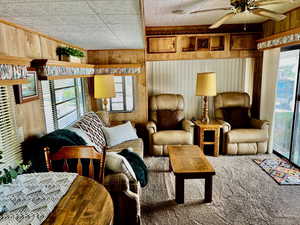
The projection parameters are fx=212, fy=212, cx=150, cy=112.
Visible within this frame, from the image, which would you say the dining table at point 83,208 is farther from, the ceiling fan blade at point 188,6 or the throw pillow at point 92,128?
the ceiling fan blade at point 188,6

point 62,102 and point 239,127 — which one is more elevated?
point 62,102

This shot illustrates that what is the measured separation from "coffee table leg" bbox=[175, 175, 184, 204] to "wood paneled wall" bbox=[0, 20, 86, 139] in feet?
5.56

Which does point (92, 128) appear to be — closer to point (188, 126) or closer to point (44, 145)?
point (44, 145)

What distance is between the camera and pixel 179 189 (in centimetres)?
252

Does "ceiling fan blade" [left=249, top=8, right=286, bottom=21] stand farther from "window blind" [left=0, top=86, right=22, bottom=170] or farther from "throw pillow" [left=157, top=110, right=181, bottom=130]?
"window blind" [left=0, top=86, right=22, bottom=170]

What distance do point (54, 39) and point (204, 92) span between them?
2667 millimetres

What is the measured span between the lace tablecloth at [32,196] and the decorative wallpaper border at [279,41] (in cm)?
352

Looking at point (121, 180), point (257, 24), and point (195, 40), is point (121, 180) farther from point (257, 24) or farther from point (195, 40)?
point (257, 24)

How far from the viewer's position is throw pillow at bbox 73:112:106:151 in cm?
293

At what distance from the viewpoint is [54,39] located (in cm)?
282

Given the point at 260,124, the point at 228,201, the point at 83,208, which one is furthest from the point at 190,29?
the point at 83,208

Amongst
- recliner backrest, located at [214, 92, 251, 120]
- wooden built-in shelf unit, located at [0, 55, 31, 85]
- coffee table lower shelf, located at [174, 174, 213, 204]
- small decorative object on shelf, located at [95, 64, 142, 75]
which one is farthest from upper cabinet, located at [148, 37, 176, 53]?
wooden built-in shelf unit, located at [0, 55, 31, 85]

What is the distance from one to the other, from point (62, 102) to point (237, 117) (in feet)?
10.8

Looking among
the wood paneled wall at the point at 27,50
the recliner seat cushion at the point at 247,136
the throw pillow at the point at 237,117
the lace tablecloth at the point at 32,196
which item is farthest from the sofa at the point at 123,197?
the throw pillow at the point at 237,117
